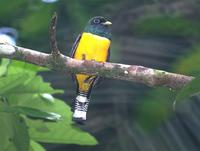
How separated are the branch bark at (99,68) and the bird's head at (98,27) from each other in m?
1.15

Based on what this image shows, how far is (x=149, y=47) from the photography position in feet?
16.9

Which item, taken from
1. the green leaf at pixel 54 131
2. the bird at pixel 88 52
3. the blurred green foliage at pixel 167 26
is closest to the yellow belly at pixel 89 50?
the bird at pixel 88 52

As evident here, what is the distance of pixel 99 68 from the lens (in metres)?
3.47

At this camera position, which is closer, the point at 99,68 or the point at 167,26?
the point at 99,68

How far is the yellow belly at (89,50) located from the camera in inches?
167

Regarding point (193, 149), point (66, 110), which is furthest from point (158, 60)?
point (66, 110)

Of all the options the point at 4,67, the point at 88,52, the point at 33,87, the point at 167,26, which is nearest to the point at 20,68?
the point at 4,67

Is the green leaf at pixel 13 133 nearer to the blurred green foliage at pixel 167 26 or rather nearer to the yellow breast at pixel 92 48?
the yellow breast at pixel 92 48

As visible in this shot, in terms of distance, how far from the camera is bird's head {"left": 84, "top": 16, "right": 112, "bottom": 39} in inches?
183

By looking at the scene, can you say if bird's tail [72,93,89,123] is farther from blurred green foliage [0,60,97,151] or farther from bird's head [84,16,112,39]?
bird's head [84,16,112,39]

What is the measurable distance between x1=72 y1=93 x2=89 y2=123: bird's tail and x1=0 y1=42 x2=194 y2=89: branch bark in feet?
1.12

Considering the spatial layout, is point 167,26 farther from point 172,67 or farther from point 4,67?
point 4,67

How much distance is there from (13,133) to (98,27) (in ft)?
4.72

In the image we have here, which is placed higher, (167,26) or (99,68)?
(167,26)
